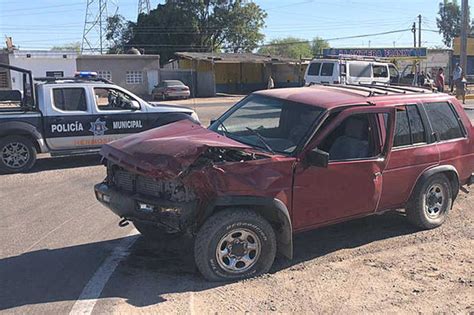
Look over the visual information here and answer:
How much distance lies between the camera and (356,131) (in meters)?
5.76

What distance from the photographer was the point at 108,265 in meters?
5.30

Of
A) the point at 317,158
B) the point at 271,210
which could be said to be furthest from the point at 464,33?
the point at 271,210

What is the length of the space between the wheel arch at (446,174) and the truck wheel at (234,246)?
6.86ft

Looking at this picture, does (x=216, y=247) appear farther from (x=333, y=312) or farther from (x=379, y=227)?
(x=379, y=227)

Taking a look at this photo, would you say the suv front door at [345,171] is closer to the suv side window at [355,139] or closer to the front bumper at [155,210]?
the suv side window at [355,139]

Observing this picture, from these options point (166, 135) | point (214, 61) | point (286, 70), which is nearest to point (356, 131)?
point (166, 135)

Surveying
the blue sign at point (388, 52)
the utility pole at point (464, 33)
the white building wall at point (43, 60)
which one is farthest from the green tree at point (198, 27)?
the utility pole at point (464, 33)

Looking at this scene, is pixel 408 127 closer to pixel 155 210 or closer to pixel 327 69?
pixel 155 210

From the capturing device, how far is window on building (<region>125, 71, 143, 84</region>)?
163ft

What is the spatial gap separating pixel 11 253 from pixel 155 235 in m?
1.48

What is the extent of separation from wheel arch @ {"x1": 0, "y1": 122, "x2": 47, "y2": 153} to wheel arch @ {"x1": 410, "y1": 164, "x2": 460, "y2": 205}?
708 centimetres

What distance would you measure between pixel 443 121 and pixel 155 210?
3646 millimetres

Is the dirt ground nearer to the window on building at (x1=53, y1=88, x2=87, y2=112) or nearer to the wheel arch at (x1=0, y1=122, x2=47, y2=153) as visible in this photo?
the wheel arch at (x1=0, y1=122, x2=47, y2=153)

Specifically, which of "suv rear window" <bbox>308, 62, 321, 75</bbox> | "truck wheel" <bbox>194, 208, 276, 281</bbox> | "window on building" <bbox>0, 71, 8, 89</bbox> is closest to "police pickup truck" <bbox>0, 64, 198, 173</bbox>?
"truck wheel" <bbox>194, 208, 276, 281</bbox>
